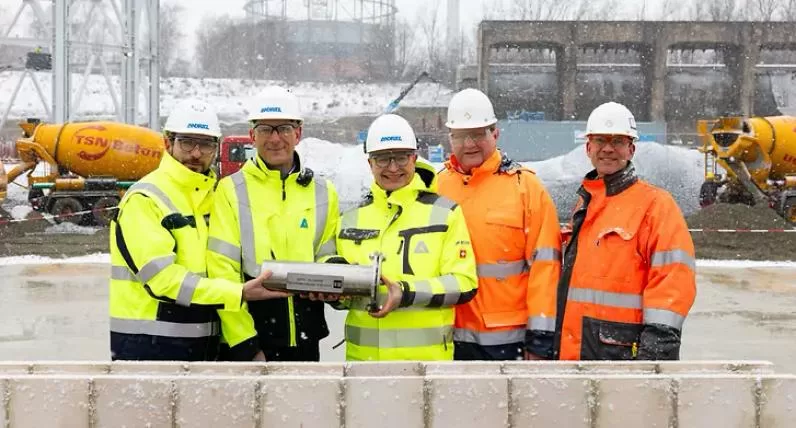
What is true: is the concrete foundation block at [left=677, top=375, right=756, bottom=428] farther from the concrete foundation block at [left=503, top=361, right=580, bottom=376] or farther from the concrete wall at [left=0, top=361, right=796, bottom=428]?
the concrete foundation block at [left=503, top=361, right=580, bottom=376]

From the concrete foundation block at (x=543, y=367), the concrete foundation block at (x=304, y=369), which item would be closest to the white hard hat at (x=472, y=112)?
the concrete foundation block at (x=543, y=367)

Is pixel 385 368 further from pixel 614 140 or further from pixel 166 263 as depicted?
pixel 614 140

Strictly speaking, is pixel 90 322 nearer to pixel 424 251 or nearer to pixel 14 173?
pixel 424 251

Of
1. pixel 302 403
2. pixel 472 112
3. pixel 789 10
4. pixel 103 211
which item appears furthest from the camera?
pixel 789 10

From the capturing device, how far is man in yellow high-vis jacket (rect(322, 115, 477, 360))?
3555mm

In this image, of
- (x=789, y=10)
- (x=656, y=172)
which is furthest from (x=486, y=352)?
(x=789, y=10)

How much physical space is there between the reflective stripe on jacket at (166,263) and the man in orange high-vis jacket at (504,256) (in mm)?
1114

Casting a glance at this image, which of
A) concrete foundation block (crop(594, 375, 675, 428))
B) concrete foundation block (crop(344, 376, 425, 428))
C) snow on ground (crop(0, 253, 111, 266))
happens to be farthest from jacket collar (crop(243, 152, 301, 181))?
snow on ground (crop(0, 253, 111, 266))

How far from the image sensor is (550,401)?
2.83 meters

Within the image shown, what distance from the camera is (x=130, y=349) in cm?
355

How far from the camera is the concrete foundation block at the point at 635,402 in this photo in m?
2.83

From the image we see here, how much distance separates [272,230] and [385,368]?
86cm

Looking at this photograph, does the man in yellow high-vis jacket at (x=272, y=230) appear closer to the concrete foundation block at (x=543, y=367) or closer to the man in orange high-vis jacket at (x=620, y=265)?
the concrete foundation block at (x=543, y=367)

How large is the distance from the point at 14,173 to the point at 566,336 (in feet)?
63.1
